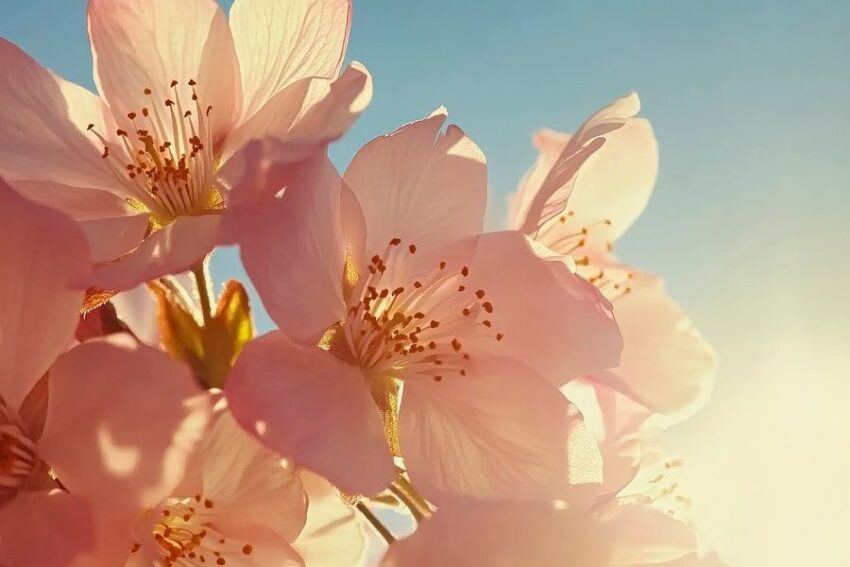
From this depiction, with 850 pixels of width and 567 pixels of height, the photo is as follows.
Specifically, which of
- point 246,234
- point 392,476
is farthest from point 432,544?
point 246,234

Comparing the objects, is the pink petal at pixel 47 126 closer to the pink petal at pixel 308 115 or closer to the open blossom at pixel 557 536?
the pink petal at pixel 308 115

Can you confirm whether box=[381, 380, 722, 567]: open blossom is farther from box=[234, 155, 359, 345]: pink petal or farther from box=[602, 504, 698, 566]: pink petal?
box=[234, 155, 359, 345]: pink petal

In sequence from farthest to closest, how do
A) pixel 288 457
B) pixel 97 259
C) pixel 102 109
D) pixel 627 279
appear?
pixel 627 279, pixel 102 109, pixel 97 259, pixel 288 457

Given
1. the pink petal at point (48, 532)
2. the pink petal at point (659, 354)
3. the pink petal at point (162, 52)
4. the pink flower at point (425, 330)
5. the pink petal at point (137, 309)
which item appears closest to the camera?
the pink petal at point (48, 532)

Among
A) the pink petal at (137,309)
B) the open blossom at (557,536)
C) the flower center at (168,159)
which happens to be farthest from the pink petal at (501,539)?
the pink petal at (137,309)

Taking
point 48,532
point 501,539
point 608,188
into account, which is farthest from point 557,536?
point 608,188

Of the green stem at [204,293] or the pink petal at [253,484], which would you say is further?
the green stem at [204,293]

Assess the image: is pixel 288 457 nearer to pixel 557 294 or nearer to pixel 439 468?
pixel 439 468

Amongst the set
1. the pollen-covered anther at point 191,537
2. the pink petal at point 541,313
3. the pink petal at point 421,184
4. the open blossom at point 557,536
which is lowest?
the pollen-covered anther at point 191,537
